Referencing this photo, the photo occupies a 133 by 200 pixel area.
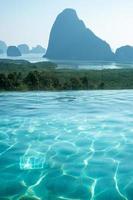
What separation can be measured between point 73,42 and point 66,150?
16821 centimetres

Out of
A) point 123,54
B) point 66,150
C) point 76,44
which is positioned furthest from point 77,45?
point 66,150

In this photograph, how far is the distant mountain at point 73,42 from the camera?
168375 millimetres

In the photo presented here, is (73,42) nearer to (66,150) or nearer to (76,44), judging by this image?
(76,44)

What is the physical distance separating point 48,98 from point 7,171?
11628 millimetres

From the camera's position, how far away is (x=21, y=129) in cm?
1279

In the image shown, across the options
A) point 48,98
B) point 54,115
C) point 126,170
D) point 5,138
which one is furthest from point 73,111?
point 126,170

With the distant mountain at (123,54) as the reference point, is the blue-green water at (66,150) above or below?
above

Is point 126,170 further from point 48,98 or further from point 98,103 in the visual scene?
point 48,98

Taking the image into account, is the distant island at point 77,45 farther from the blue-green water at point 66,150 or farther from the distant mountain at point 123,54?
the blue-green water at point 66,150

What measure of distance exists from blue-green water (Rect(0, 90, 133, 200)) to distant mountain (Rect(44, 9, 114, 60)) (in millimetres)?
151984

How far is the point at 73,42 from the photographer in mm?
174875

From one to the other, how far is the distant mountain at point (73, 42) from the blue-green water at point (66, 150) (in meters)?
152

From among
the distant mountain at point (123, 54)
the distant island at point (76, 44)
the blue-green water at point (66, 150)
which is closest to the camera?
the blue-green water at point (66, 150)

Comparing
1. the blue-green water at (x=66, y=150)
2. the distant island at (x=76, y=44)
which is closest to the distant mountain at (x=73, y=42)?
the distant island at (x=76, y=44)
